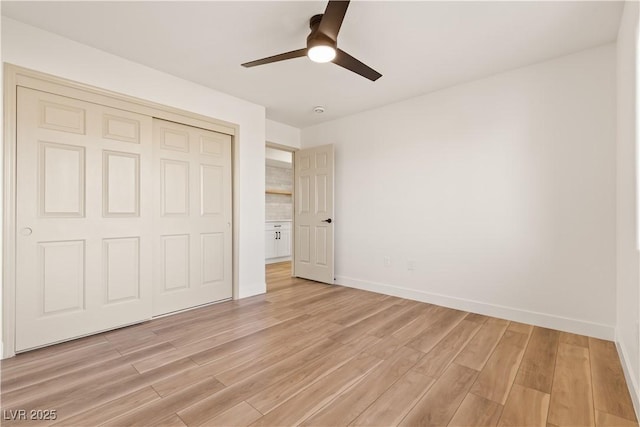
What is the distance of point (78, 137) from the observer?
2502 millimetres

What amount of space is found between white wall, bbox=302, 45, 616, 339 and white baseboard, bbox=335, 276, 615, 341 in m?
0.01

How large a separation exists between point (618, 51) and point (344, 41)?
222 cm

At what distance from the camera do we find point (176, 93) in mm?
3146

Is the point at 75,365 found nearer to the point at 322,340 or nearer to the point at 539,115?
the point at 322,340

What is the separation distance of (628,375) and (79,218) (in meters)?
4.19

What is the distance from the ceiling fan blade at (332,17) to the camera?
5.77 feet

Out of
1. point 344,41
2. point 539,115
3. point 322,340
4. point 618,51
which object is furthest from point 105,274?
point 618,51

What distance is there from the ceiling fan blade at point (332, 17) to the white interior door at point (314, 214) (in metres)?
2.48

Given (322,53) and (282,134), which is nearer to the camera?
Result: (322,53)

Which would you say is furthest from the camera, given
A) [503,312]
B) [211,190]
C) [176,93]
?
[211,190]

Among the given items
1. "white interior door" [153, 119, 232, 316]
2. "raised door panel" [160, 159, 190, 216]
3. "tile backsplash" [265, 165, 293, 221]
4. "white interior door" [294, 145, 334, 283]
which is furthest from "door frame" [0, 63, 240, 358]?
"tile backsplash" [265, 165, 293, 221]

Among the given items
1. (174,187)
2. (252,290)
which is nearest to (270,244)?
(252,290)

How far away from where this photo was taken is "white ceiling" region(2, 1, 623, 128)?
2094mm

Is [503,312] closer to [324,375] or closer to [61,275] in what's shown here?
[324,375]
